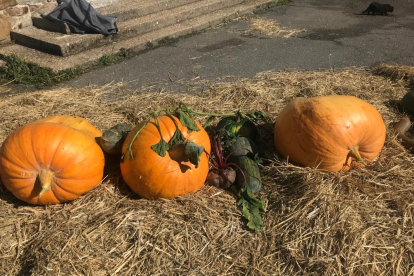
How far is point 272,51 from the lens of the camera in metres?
7.42

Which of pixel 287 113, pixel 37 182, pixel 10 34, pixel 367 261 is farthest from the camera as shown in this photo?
pixel 10 34

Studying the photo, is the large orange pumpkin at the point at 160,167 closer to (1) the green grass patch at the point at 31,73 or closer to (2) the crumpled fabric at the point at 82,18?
(1) the green grass patch at the point at 31,73

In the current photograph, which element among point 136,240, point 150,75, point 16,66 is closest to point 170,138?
point 136,240

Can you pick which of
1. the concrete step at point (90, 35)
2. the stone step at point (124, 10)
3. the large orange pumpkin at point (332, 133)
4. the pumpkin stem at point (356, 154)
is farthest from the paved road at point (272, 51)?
the pumpkin stem at point (356, 154)

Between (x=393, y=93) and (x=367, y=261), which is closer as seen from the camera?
(x=367, y=261)

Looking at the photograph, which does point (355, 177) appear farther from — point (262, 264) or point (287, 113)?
point (262, 264)

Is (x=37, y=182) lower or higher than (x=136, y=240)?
higher

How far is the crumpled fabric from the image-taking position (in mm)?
7340

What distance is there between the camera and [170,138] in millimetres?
3025

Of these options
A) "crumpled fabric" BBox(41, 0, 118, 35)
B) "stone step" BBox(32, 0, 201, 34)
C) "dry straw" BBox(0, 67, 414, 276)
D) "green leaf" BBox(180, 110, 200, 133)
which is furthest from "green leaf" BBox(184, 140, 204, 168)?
"stone step" BBox(32, 0, 201, 34)

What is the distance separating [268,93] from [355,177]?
2.26m

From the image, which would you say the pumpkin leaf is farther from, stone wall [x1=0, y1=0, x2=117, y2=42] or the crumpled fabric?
stone wall [x1=0, y1=0, x2=117, y2=42]

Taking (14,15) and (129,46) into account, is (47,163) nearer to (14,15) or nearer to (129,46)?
(129,46)

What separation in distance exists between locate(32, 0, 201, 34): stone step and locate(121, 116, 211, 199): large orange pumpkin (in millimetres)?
5260
